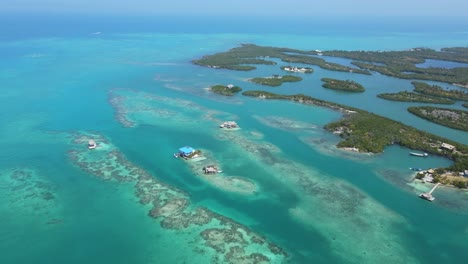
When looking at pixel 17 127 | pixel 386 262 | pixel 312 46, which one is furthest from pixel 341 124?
pixel 312 46

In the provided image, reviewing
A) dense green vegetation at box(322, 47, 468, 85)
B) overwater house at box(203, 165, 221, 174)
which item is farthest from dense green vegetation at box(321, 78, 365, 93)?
overwater house at box(203, 165, 221, 174)

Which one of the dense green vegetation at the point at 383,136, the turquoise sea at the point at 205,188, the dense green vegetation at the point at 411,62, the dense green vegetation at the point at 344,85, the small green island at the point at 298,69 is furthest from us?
the small green island at the point at 298,69

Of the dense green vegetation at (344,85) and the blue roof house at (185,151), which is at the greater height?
the dense green vegetation at (344,85)

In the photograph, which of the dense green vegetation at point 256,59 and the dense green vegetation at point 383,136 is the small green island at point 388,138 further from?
the dense green vegetation at point 256,59

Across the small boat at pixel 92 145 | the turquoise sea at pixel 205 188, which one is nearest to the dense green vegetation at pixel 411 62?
the turquoise sea at pixel 205 188

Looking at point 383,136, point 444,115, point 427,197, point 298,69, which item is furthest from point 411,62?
point 427,197

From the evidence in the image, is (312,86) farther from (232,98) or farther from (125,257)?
(125,257)

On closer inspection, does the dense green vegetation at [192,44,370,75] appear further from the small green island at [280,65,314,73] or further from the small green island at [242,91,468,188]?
the small green island at [242,91,468,188]
